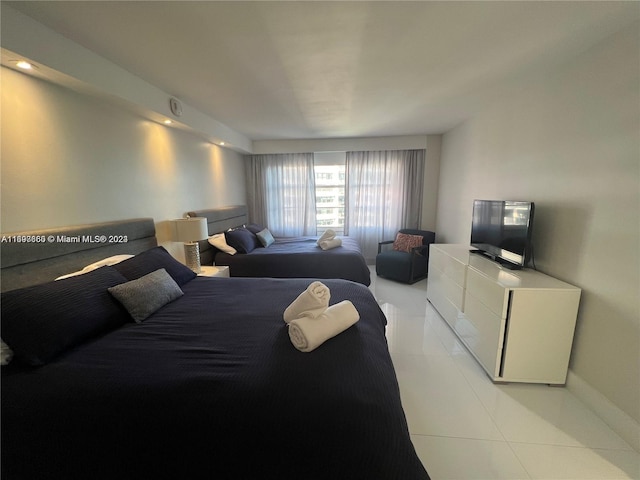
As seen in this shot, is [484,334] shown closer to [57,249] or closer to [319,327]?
[319,327]

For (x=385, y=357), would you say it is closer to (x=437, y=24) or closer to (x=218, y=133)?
(x=437, y=24)

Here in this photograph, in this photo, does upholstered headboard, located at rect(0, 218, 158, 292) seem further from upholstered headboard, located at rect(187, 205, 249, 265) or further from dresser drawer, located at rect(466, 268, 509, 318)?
dresser drawer, located at rect(466, 268, 509, 318)

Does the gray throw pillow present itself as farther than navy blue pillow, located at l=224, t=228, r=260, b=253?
No

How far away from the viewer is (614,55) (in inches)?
62.0

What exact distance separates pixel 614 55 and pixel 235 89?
278 centimetres

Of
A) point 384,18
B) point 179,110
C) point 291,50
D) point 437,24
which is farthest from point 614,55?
point 179,110

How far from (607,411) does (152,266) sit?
3.28 m

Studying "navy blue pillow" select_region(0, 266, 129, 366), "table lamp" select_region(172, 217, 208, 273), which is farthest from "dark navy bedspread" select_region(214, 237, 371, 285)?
"navy blue pillow" select_region(0, 266, 129, 366)

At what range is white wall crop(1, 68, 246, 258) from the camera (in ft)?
4.97

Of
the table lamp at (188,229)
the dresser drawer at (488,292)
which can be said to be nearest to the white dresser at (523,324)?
the dresser drawer at (488,292)

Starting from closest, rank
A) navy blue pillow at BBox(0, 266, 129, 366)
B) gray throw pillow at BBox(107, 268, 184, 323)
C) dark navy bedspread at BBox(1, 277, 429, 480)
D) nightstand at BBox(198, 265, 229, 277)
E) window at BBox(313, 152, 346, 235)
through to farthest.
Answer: dark navy bedspread at BBox(1, 277, 429, 480) → navy blue pillow at BBox(0, 266, 129, 366) → gray throw pillow at BBox(107, 268, 184, 323) → nightstand at BBox(198, 265, 229, 277) → window at BBox(313, 152, 346, 235)

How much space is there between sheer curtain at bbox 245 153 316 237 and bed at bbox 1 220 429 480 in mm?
3891

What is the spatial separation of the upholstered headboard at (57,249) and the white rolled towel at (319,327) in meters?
1.58

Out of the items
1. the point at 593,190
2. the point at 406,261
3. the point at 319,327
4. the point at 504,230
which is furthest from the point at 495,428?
the point at 406,261
